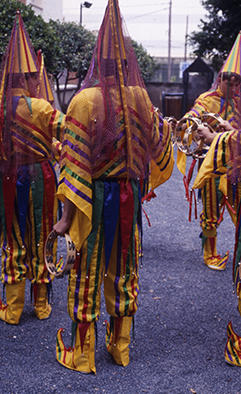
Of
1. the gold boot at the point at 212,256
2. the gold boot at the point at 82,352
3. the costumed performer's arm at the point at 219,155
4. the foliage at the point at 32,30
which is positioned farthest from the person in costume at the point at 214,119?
the foliage at the point at 32,30

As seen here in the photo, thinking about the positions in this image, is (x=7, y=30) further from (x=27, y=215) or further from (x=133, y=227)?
(x=133, y=227)

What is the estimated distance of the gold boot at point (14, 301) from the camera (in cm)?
296

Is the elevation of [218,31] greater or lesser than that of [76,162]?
greater

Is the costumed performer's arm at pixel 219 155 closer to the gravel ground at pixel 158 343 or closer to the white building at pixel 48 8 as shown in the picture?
the gravel ground at pixel 158 343

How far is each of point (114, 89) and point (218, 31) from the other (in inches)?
519

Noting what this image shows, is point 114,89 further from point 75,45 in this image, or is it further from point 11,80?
point 75,45

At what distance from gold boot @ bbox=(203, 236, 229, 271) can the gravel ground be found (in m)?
0.09

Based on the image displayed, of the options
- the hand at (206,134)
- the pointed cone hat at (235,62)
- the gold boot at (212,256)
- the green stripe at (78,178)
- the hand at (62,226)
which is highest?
the pointed cone hat at (235,62)

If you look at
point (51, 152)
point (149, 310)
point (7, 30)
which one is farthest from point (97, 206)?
point (7, 30)

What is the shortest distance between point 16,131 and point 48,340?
1.39 metres

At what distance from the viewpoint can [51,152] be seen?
9.42ft

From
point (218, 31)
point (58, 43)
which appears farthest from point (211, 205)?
point (218, 31)

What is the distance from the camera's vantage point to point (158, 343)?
2.88 m

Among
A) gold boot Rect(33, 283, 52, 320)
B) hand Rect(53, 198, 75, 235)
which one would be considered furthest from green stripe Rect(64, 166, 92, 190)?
gold boot Rect(33, 283, 52, 320)
